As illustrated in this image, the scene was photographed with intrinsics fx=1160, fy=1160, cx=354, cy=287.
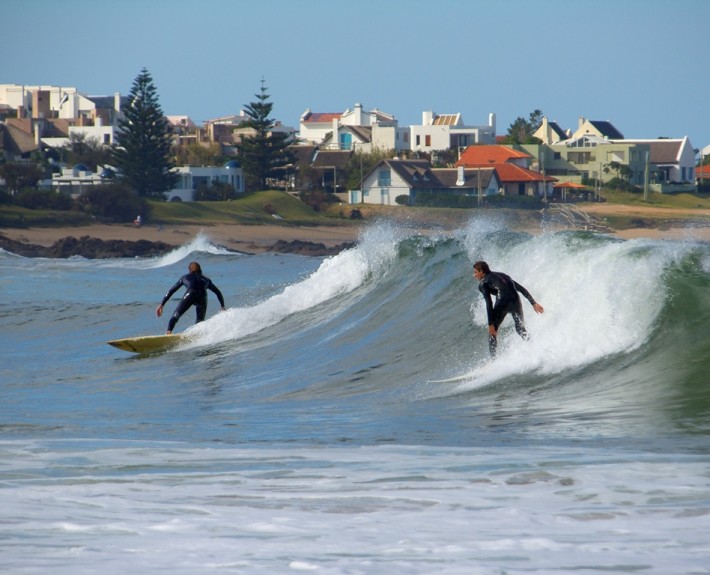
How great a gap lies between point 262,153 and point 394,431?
68859 millimetres

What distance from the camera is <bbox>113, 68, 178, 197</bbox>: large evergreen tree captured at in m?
68.3

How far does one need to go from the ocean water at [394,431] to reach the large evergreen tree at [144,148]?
165 ft

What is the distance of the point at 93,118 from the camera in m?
99.8

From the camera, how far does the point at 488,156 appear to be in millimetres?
82250

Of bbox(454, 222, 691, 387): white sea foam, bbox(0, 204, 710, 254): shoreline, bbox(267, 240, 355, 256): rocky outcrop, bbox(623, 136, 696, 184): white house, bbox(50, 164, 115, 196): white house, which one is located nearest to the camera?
bbox(454, 222, 691, 387): white sea foam

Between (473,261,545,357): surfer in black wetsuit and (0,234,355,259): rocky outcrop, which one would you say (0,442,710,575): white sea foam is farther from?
(0,234,355,259): rocky outcrop

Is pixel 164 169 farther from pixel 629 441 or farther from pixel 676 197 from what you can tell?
pixel 629 441

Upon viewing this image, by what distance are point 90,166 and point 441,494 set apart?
73566 millimetres

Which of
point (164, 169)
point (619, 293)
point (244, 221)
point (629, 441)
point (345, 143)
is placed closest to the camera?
point (629, 441)

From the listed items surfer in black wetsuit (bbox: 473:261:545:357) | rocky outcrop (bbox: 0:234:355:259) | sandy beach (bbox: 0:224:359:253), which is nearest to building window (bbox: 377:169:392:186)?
sandy beach (bbox: 0:224:359:253)

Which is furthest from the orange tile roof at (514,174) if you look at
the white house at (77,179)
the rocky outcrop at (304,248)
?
the white house at (77,179)

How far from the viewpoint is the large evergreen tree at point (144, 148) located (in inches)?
2689

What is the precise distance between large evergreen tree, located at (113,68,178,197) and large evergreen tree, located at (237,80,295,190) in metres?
A: 7.47

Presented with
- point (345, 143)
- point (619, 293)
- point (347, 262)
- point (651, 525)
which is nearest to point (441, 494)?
point (651, 525)
